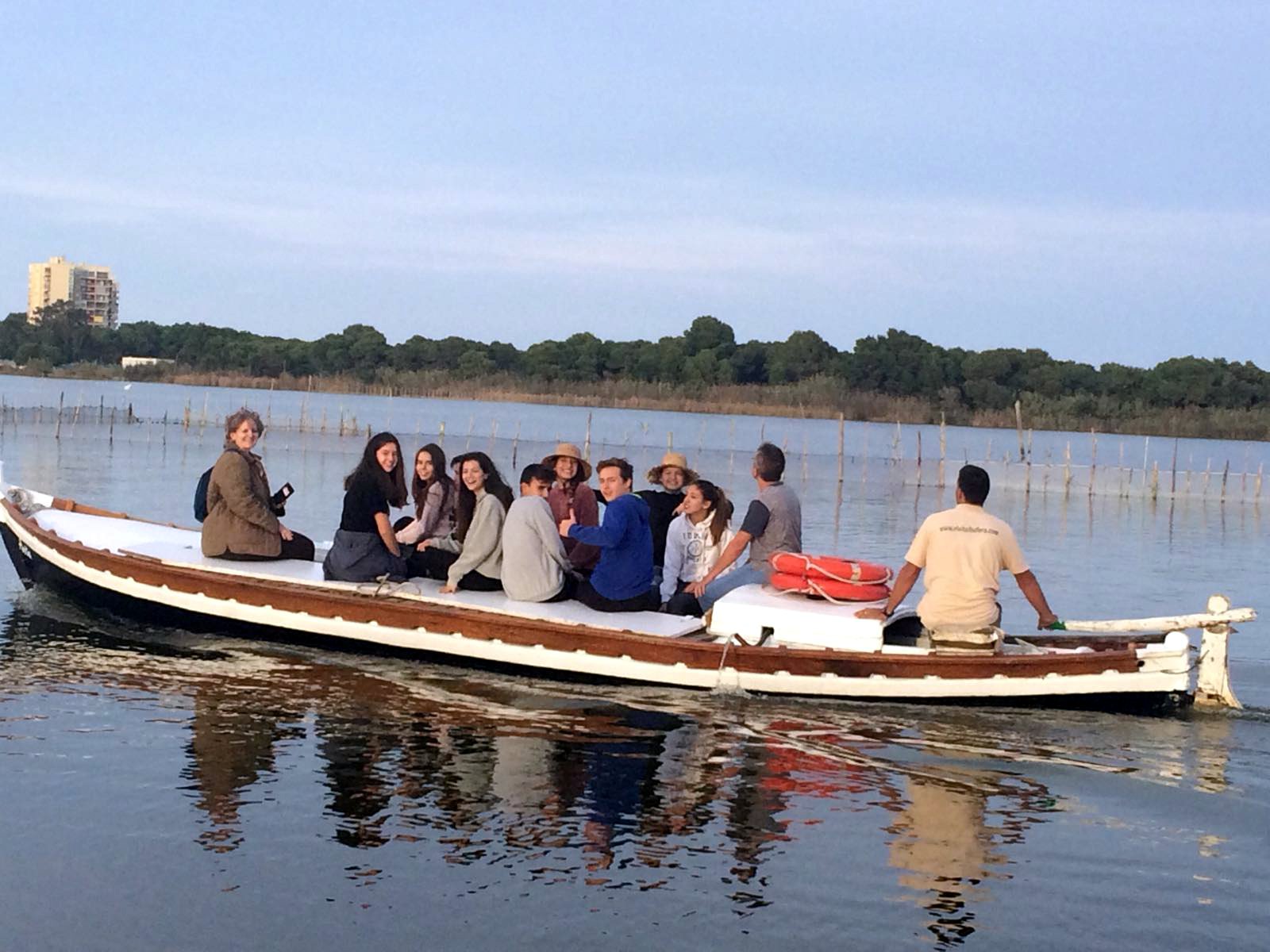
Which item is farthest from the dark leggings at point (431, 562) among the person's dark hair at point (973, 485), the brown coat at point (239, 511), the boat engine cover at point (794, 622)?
the person's dark hair at point (973, 485)

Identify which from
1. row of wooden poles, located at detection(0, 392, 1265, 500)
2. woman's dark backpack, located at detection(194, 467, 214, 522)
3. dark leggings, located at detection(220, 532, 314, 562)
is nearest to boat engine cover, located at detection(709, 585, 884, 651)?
dark leggings, located at detection(220, 532, 314, 562)

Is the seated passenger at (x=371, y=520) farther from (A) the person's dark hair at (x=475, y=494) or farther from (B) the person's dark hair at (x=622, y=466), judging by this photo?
(B) the person's dark hair at (x=622, y=466)

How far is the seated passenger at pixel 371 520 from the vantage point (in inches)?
425

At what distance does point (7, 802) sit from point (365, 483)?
3778 millimetres

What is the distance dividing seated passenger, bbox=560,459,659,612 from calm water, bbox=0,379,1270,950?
77 centimetres

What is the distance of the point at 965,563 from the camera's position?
983 centimetres

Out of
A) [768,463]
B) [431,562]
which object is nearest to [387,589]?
[431,562]

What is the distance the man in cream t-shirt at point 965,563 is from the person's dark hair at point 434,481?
3.60m

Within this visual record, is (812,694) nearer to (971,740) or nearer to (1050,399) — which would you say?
(971,740)

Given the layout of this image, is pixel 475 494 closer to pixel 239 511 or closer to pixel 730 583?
pixel 239 511

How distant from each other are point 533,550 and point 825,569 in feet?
6.90

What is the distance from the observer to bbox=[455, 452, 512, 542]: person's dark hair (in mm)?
11031

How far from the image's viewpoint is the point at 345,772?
8555 mm

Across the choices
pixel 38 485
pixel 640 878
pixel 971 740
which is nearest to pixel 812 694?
pixel 971 740
